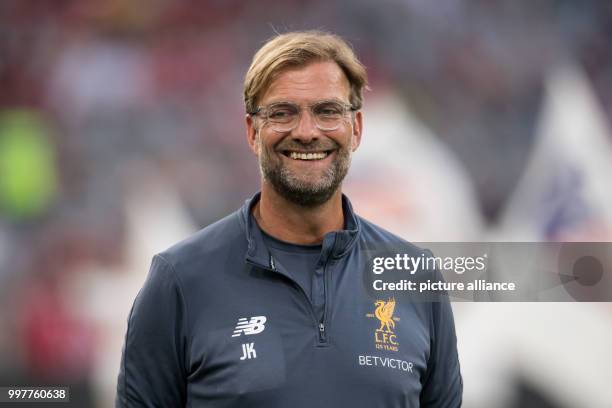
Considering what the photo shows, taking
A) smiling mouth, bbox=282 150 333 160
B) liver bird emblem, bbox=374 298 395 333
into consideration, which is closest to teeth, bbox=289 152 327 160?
smiling mouth, bbox=282 150 333 160

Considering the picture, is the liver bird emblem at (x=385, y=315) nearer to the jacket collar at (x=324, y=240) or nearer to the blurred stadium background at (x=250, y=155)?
the jacket collar at (x=324, y=240)

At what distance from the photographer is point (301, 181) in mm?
1362

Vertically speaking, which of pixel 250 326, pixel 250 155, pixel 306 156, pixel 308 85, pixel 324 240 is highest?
pixel 250 155

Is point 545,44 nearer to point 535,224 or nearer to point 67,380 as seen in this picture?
point 535,224

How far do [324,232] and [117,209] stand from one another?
1.26 metres

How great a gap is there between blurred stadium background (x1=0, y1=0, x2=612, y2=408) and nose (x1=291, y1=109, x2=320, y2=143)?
1156 millimetres

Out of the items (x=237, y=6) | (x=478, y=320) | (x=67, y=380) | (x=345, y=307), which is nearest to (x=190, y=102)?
(x=237, y=6)

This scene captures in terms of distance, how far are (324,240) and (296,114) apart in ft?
0.70

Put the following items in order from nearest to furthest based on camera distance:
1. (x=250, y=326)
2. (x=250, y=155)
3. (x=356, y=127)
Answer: (x=250, y=326), (x=356, y=127), (x=250, y=155)

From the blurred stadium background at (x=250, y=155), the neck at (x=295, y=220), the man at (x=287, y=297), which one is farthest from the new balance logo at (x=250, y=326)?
the blurred stadium background at (x=250, y=155)

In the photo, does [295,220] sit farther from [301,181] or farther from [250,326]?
[250,326]

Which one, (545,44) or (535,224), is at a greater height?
(545,44)

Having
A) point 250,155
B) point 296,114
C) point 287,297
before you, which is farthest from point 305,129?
point 250,155

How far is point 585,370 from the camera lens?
2.49m
